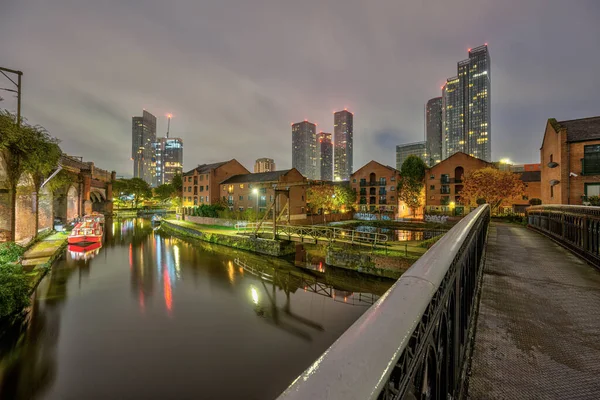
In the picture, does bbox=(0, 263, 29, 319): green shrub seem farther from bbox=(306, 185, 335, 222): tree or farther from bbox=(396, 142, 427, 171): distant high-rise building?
bbox=(396, 142, 427, 171): distant high-rise building

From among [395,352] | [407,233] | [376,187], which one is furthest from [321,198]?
[395,352]

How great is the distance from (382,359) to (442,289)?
1063 millimetres

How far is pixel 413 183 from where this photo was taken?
44.4 m

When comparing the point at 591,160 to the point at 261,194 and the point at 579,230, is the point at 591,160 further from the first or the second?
the point at 261,194

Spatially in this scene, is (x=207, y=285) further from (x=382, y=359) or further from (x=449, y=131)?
(x=449, y=131)

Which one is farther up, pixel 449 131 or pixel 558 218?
pixel 449 131

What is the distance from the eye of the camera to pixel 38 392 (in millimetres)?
7258

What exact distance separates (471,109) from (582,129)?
131 m

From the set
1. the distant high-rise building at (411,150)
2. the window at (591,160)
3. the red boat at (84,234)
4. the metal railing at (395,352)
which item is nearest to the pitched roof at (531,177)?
the window at (591,160)

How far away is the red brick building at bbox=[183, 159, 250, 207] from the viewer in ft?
150

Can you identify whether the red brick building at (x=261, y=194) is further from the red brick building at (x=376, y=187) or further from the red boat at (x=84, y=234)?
the red boat at (x=84, y=234)

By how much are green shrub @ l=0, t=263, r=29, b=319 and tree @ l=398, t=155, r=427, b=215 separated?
147 feet

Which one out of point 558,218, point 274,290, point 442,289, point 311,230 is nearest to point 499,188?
point 311,230

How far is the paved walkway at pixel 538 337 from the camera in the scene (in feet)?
6.40
